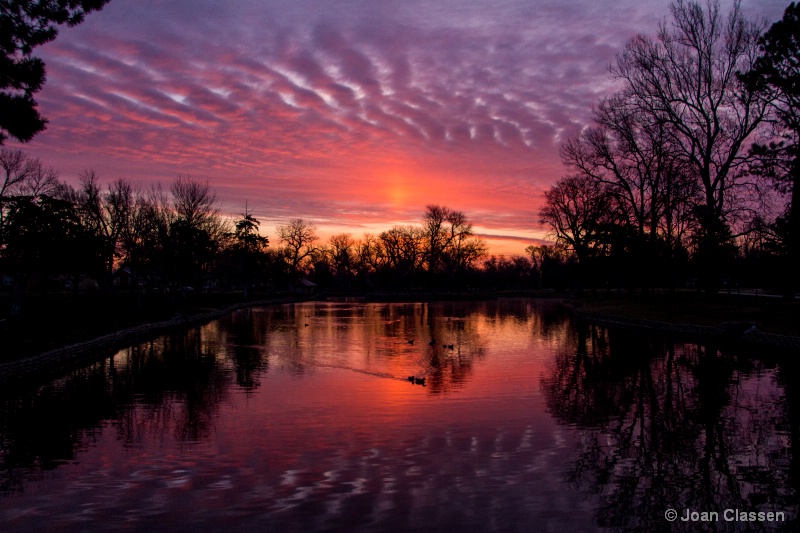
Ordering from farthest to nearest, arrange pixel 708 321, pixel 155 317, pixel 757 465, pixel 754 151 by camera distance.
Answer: pixel 155 317, pixel 754 151, pixel 708 321, pixel 757 465

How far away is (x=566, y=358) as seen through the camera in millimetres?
22703

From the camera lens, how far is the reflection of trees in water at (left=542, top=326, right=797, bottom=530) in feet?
25.0

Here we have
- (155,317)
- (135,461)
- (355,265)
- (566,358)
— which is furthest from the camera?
(355,265)

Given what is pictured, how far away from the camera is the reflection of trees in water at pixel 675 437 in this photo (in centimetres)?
761

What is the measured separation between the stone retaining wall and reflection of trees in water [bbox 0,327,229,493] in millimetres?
1197

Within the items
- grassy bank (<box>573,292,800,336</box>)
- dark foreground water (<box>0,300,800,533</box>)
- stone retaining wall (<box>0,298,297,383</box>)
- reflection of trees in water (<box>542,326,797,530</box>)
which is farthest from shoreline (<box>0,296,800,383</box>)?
reflection of trees in water (<box>542,326,797,530</box>)

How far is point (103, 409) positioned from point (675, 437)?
12.5 meters

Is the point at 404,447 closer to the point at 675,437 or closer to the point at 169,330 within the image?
the point at 675,437

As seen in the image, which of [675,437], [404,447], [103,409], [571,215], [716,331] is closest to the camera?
[404,447]

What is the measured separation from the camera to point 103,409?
45.0 ft

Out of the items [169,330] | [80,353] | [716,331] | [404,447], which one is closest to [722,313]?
[716,331]

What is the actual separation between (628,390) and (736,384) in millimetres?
3096

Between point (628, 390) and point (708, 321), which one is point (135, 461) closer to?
point (628, 390)

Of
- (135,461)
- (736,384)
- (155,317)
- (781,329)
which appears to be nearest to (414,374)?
(736,384)
